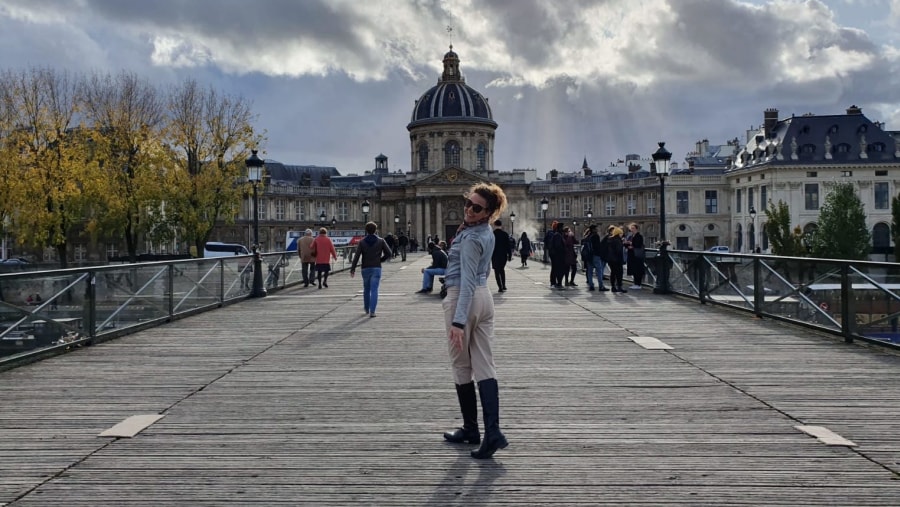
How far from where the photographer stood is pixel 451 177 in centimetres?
11075

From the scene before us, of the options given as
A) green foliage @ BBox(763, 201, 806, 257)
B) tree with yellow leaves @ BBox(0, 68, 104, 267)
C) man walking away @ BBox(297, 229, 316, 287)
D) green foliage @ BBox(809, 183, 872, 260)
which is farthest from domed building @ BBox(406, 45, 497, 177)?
man walking away @ BBox(297, 229, 316, 287)

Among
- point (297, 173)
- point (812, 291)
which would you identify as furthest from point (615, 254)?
point (297, 173)

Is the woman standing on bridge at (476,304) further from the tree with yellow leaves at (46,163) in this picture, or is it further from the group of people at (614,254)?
the tree with yellow leaves at (46,163)

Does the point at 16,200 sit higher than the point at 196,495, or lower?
higher

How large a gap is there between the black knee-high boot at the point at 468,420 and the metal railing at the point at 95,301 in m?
6.40

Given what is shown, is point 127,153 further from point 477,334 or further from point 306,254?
point 477,334

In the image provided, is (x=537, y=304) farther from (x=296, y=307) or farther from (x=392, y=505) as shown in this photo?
(x=392, y=505)

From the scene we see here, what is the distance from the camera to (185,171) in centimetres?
4450

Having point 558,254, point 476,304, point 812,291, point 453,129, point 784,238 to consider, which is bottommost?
point 812,291

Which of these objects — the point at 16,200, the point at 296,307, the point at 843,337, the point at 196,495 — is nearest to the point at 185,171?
the point at 16,200

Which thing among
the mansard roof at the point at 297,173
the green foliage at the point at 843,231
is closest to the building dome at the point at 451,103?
the mansard roof at the point at 297,173

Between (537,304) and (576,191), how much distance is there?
312 feet

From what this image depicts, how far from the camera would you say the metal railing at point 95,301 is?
32.4 ft

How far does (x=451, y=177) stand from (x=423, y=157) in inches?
282
